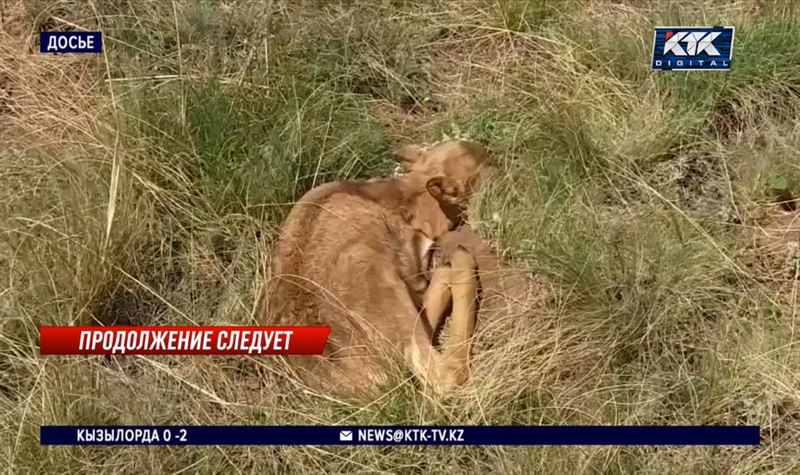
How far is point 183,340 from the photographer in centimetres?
371

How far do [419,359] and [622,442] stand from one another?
2.28 ft

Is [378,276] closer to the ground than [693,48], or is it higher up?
closer to the ground

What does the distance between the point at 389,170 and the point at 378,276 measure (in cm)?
80

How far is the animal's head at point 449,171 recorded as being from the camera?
4.16 metres

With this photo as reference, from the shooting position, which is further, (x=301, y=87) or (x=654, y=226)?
(x=301, y=87)

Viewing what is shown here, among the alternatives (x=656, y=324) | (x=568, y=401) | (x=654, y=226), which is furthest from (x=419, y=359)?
(x=654, y=226)

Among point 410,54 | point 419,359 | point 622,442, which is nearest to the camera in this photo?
point 622,442

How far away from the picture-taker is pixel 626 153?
14.1ft

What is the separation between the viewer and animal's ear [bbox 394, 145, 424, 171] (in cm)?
424

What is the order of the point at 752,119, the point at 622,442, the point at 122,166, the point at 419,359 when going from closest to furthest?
the point at 622,442 < the point at 419,359 < the point at 122,166 < the point at 752,119

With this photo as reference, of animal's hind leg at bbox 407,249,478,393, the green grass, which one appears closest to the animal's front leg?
animal's hind leg at bbox 407,249,478,393

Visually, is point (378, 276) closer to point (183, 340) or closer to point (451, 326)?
point (451, 326)

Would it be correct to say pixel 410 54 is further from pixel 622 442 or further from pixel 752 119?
pixel 622 442

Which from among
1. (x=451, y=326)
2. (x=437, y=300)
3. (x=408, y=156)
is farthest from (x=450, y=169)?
(x=451, y=326)
